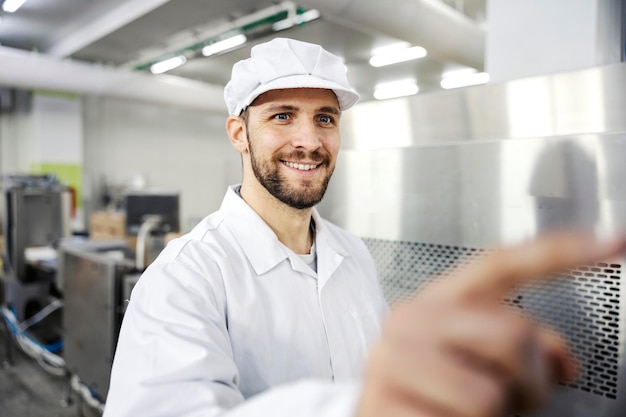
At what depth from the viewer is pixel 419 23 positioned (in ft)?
8.32

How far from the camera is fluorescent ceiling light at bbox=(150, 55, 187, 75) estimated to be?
A: 4691 millimetres

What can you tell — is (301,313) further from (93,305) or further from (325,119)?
(93,305)

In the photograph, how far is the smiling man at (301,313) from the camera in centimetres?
23

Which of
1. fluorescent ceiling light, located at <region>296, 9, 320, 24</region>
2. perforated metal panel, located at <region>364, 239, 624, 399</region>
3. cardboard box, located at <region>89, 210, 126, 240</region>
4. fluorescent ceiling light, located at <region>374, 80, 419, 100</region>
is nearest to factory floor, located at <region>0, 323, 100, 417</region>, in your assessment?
cardboard box, located at <region>89, 210, 126, 240</region>

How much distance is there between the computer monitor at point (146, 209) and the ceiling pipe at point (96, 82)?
1467 mm

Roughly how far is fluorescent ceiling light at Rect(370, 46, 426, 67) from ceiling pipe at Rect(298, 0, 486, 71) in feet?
4.30

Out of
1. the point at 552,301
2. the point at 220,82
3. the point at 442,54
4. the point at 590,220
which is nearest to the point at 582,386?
the point at 552,301

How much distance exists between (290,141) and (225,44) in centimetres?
369

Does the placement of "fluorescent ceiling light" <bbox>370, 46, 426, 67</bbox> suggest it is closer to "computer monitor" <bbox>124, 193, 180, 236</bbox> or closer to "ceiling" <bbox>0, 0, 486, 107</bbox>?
"ceiling" <bbox>0, 0, 486, 107</bbox>

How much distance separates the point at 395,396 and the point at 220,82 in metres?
6.40

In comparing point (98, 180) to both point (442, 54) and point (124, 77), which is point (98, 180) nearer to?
point (124, 77)

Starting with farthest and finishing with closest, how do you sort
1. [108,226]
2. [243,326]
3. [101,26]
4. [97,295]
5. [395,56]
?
[395,56], [108,226], [101,26], [97,295], [243,326]

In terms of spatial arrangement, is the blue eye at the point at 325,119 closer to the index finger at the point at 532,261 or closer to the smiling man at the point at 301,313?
the smiling man at the point at 301,313

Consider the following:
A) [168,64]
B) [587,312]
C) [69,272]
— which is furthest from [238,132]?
[168,64]
